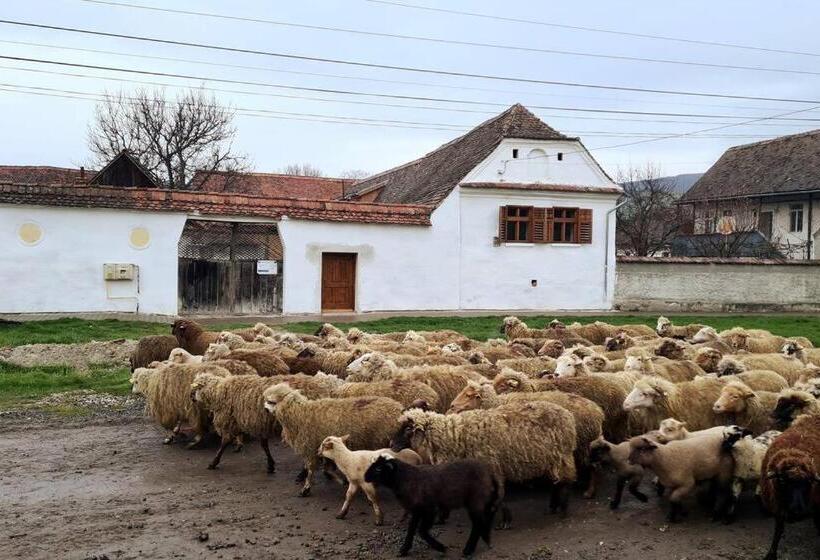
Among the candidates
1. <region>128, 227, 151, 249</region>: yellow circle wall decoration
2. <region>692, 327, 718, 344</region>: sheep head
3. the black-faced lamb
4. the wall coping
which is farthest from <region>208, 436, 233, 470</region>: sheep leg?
the wall coping

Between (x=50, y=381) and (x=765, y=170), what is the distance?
131ft

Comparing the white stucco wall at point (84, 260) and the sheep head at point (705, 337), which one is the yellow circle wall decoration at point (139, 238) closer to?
the white stucco wall at point (84, 260)

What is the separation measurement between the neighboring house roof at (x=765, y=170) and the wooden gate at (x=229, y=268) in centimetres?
2874

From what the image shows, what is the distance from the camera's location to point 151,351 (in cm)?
1225

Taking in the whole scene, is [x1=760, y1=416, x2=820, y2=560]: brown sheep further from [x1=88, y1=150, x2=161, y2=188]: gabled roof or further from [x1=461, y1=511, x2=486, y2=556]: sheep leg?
[x1=88, y1=150, x2=161, y2=188]: gabled roof

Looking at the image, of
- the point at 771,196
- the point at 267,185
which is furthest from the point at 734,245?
the point at 267,185

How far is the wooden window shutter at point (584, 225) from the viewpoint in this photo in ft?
89.6

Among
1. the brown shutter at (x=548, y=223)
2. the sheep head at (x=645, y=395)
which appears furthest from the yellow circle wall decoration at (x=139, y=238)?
the sheep head at (x=645, y=395)

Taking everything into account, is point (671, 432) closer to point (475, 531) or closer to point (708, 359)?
point (475, 531)

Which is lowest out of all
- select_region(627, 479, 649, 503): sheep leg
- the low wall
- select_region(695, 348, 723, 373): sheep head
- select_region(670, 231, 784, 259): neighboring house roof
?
select_region(627, 479, 649, 503): sheep leg

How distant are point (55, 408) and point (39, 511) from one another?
15.2ft

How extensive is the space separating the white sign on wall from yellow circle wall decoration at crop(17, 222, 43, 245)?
6579 millimetres

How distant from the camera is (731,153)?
149 feet

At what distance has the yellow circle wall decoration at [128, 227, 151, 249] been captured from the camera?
22031mm
